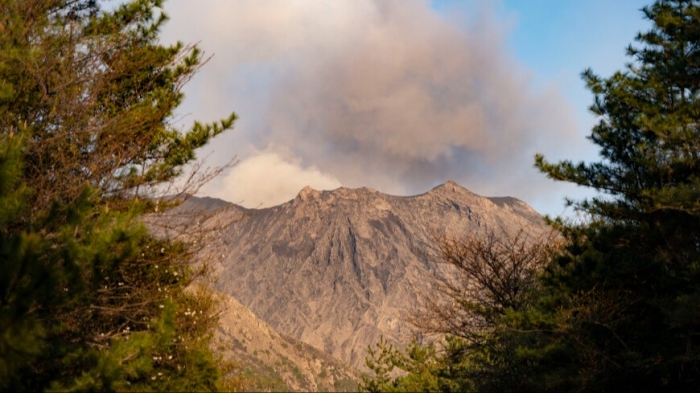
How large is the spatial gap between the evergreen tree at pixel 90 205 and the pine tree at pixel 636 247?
30.1 feet

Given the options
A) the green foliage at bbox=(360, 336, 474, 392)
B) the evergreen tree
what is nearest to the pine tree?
the green foliage at bbox=(360, 336, 474, 392)

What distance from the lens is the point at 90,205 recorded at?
901 centimetres

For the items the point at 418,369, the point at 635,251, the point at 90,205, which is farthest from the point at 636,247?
the point at 418,369

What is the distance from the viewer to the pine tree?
15.4 meters

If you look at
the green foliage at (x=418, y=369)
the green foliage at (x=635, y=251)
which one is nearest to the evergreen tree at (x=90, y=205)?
the green foliage at (x=635, y=251)

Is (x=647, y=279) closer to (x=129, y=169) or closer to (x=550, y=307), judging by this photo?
(x=550, y=307)

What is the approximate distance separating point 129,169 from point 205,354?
19.9ft

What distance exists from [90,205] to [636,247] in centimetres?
1379

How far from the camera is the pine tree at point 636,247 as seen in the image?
15.4 m

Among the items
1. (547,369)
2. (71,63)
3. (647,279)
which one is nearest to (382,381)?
(547,369)

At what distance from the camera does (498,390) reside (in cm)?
1952

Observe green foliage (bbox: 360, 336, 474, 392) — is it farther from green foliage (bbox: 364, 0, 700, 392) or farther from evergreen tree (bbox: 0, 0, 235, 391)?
evergreen tree (bbox: 0, 0, 235, 391)

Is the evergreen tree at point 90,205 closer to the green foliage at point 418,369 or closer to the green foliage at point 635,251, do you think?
the green foliage at point 635,251

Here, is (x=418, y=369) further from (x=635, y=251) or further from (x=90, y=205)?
(x=90, y=205)
